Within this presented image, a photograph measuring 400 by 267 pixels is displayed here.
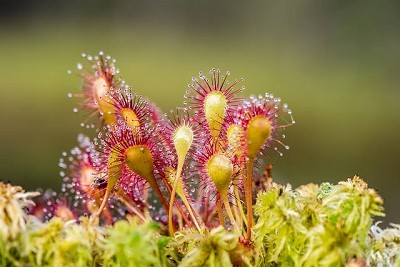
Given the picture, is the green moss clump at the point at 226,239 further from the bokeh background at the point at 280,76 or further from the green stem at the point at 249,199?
the bokeh background at the point at 280,76

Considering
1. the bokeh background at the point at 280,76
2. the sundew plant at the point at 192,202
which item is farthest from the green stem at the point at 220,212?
the bokeh background at the point at 280,76

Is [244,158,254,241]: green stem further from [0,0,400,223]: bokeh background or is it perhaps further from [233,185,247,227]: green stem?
[0,0,400,223]: bokeh background

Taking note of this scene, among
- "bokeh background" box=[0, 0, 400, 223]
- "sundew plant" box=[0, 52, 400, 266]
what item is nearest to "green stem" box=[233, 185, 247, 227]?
"sundew plant" box=[0, 52, 400, 266]

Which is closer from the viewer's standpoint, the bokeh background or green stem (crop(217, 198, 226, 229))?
green stem (crop(217, 198, 226, 229))

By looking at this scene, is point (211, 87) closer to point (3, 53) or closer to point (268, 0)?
point (3, 53)

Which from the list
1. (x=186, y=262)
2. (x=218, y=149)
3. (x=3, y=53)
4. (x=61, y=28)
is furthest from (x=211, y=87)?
(x=61, y=28)

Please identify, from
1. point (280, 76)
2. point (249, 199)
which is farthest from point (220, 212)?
point (280, 76)

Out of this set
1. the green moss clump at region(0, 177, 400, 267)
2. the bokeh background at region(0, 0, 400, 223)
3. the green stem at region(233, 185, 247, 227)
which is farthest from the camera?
the bokeh background at region(0, 0, 400, 223)

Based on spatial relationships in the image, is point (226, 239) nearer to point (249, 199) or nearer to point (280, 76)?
point (249, 199)
